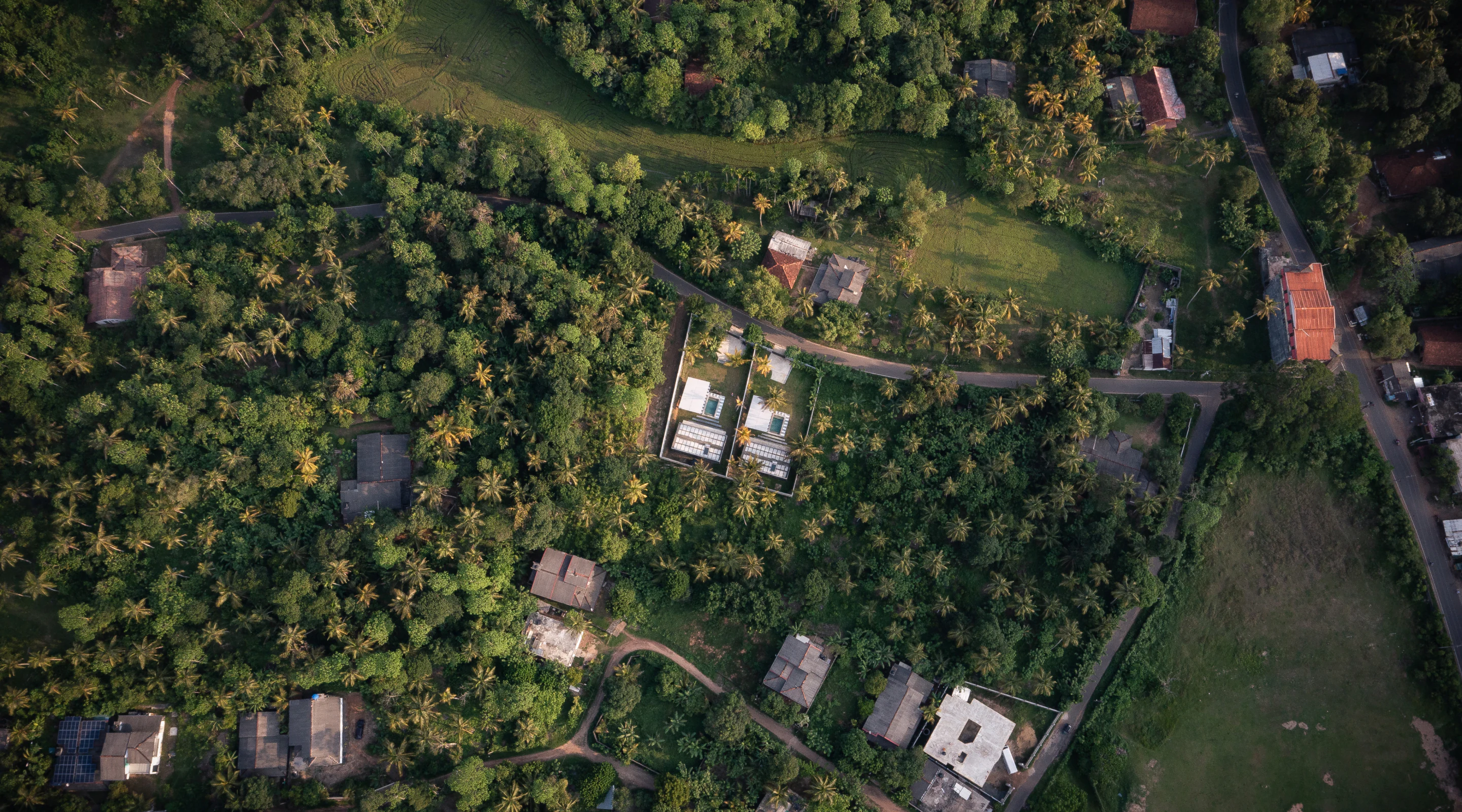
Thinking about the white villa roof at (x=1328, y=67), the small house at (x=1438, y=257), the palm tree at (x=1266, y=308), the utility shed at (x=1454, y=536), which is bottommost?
the utility shed at (x=1454, y=536)

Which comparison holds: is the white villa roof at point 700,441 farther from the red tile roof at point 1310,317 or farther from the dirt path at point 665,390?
the red tile roof at point 1310,317

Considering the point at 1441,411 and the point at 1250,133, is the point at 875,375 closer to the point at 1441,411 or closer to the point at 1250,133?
the point at 1250,133

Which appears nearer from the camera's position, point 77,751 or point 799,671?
point 77,751

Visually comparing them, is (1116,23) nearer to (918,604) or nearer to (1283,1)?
(1283,1)

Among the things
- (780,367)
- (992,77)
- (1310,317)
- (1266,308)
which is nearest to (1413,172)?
(1310,317)

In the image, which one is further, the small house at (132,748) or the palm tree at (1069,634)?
the palm tree at (1069,634)

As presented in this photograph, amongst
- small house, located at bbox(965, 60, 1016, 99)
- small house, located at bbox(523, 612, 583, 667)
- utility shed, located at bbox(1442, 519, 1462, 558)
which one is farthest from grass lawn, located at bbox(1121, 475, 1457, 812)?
small house, located at bbox(523, 612, 583, 667)

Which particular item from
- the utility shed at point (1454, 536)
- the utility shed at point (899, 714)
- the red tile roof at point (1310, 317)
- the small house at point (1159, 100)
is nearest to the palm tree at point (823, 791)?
the utility shed at point (899, 714)
